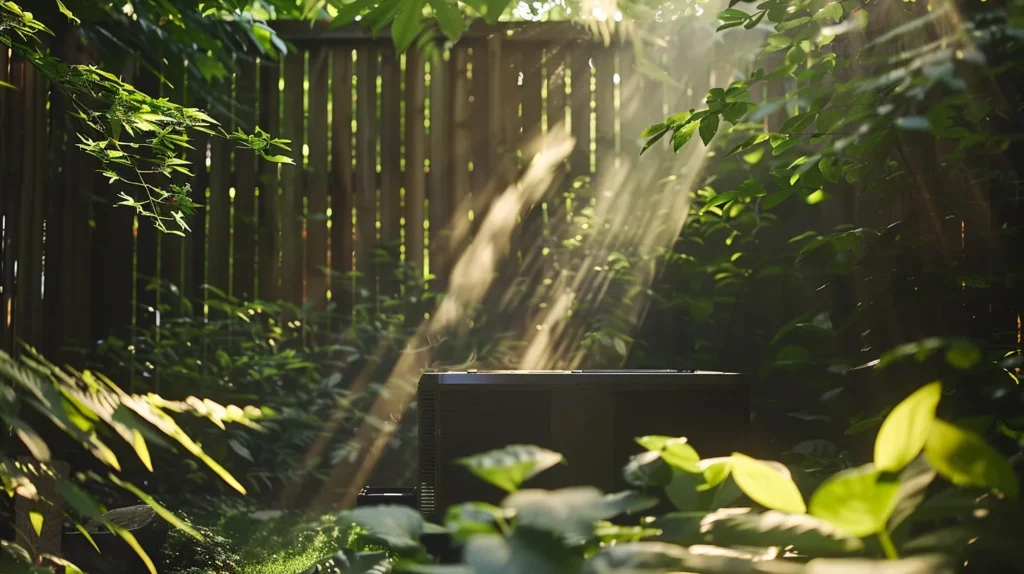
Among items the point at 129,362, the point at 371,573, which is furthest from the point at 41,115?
the point at 371,573

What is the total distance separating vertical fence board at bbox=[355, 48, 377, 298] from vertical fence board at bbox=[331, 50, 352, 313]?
0.04 metres

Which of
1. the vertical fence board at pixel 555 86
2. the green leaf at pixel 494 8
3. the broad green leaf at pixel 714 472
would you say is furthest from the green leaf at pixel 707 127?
the vertical fence board at pixel 555 86

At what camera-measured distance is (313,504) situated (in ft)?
11.8

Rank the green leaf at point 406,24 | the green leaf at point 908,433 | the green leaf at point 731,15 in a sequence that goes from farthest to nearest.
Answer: the green leaf at point 406,24, the green leaf at point 731,15, the green leaf at point 908,433

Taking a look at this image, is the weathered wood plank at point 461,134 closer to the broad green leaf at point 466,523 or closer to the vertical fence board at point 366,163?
the vertical fence board at point 366,163

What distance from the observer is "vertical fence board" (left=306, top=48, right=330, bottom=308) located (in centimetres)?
394

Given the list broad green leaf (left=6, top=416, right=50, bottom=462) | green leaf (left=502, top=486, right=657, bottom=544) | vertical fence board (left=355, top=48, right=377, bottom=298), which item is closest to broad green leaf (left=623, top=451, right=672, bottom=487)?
green leaf (left=502, top=486, right=657, bottom=544)

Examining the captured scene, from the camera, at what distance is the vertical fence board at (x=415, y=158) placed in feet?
12.9

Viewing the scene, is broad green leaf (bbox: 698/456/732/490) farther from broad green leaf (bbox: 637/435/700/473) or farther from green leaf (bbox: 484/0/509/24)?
green leaf (bbox: 484/0/509/24)

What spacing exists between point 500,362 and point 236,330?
1.27 metres

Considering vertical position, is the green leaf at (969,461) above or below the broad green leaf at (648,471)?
above

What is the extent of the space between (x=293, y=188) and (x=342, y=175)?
255 millimetres

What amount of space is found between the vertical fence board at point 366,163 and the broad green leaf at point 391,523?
132 inches

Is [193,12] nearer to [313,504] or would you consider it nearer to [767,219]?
[313,504]
